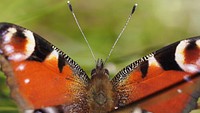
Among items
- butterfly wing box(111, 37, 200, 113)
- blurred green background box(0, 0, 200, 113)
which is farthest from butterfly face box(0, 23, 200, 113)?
blurred green background box(0, 0, 200, 113)

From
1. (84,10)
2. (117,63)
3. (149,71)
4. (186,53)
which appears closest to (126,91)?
(149,71)

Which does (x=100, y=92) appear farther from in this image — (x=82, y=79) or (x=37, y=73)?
(x=37, y=73)

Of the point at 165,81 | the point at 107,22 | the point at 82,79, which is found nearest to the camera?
the point at 165,81

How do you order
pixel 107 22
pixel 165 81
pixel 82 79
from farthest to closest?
pixel 107 22, pixel 82 79, pixel 165 81

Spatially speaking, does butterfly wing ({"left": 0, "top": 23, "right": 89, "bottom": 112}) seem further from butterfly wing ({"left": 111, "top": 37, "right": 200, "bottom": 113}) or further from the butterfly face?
butterfly wing ({"left": 111, "top": 37, "right": 200, "bottom": 113})

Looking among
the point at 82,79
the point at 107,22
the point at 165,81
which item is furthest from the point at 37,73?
the point at 107,22

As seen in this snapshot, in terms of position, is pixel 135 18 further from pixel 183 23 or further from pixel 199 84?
pixel 199 84
